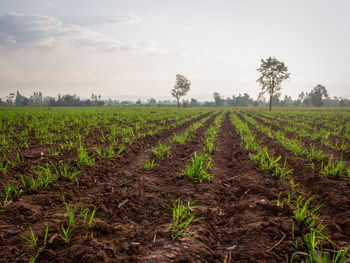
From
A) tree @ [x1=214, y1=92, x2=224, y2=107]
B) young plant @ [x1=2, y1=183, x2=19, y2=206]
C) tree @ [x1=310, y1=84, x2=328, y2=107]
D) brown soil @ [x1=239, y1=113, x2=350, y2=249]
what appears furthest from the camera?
tree @ [x1=214, y1=92, x2=224, y2=107]

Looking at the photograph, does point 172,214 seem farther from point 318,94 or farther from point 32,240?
point 318,94

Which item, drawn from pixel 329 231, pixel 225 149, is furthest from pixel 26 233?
pixel 225 149

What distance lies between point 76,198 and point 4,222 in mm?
877

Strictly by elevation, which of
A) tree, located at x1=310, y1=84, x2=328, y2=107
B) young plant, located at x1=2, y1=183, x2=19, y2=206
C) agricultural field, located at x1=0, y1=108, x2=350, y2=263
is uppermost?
tree, located at x1=310, y1=84, x2=328, y2=107

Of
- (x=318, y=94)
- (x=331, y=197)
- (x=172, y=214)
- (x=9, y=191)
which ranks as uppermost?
(x=318, y=94)

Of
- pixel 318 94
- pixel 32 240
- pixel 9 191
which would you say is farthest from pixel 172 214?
pixel 318 94

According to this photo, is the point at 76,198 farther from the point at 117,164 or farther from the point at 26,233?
the point at 117,164

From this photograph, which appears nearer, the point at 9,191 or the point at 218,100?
the point at 9,191

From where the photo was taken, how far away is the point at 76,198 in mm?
2920

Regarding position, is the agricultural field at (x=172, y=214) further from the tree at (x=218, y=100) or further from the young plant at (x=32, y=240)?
the tree at (x=218, y=100)

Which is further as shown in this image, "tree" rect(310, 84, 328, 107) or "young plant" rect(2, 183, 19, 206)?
"tree" rect(310, 84, 328, 107)

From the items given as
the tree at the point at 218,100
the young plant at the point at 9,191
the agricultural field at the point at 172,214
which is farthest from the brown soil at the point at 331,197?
the tree at the point at 218,100

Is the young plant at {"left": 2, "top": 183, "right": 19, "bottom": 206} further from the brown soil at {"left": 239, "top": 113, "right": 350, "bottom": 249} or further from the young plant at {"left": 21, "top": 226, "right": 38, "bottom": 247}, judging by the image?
the brown soil at {"left": 239, "top": 113, "right": 350, "bottom": 249}

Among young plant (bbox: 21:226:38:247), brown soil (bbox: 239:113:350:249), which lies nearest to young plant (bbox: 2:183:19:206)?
young plant (bbox: 21:226:38:247)
